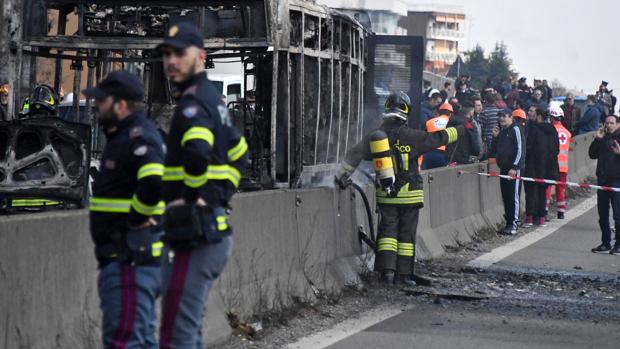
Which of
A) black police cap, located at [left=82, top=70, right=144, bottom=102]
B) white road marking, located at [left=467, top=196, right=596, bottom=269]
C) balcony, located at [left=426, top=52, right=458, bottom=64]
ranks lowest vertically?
white road marking, located at [left=467, top=196, right=596, bottom=269]

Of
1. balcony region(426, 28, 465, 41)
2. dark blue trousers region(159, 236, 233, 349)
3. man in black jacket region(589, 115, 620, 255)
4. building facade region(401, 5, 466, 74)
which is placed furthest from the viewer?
balcony region(426, 28, 465, 41)

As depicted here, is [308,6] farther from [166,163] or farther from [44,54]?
[166,163]

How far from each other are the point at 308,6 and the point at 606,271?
4871 millimetres

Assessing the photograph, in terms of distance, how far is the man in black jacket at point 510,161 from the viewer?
67.1ft

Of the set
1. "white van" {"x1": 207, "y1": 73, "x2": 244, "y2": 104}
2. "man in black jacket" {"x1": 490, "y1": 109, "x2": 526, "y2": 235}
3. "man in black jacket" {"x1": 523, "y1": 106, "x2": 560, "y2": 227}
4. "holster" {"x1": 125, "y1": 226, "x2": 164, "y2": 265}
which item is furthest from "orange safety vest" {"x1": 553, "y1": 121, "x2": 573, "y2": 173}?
"holster" {"x1": 125, "y1": 226, "x2": 164, "y2": 265}

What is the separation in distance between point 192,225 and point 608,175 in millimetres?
12361

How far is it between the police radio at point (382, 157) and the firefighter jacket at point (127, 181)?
6.36 m

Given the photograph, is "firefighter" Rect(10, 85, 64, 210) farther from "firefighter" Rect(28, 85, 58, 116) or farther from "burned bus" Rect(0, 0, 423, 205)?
"burned bus" Rect(0, 0, 423, 205)

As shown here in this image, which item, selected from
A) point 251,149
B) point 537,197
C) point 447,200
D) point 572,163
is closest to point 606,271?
point 447,200

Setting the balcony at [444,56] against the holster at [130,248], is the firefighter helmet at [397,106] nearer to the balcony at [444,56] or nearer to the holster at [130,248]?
the holster at [130,248]

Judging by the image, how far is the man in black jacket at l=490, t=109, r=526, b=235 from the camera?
67.1 ft

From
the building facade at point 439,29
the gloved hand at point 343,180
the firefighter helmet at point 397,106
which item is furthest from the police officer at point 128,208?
the building facade at point 439,29

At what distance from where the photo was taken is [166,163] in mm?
6590

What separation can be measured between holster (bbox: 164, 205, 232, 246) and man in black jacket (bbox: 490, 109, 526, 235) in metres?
14.1
